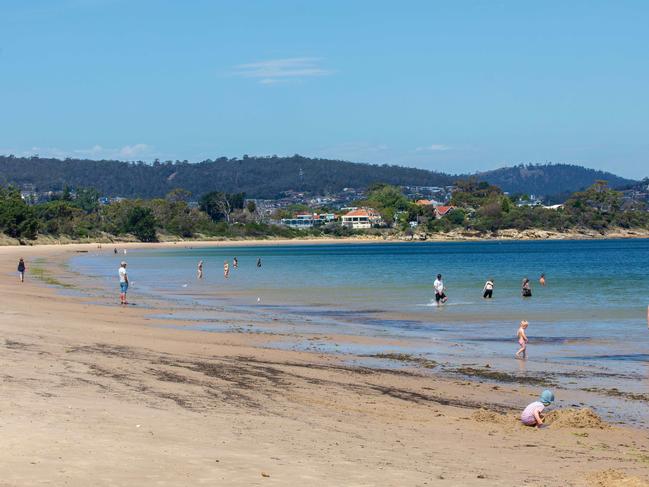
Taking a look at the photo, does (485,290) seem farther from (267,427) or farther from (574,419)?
(267,427)

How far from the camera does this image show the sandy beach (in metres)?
8.56

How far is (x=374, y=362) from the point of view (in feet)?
60.9

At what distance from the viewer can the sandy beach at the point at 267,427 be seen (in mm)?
8562

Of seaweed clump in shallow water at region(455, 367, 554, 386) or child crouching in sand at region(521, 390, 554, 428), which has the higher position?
child crouching in sand at region(521, 390, 554, 428)

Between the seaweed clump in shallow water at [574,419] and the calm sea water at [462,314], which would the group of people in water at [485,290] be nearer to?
the calm sea water at [462,314]

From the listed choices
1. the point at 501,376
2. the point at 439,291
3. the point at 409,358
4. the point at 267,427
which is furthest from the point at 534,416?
the point at 439,291

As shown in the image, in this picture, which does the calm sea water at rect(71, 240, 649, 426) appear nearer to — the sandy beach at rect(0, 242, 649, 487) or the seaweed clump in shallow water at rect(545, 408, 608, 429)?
the seaweed clump in shallow water at rect(545, 408, 608, 429)

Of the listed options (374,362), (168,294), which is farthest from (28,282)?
(374,362)

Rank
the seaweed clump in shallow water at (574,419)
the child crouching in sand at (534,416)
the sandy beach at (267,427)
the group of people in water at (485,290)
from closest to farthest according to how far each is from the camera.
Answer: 1. the sandy beach at (267,427)
2. the child crouching in sand at (534,416)
3. the seaweed clump in shallow water at (574,419)
4. the group of people in water at (485,290)

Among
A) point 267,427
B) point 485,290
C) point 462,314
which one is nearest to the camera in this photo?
point 267,427

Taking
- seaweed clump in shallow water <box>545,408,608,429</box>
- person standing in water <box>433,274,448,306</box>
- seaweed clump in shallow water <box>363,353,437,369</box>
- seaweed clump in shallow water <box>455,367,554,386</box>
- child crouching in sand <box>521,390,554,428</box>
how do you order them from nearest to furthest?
child crouching in sand <box>521,390,554,428</box> → seaweed clump in shallow water <box>545,408,608,429</box> → seaweed clump in shallow water <box>455,367,554,386</box> → seaweed clump in shallow water <box>363,353,437,369</box> → person standing in water <box>433,274,448,306</box>

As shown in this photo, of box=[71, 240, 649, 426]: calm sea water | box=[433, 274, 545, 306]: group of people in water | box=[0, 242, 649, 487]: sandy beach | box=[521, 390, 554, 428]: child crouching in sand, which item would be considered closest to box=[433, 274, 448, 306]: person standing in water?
box=[433, 274, 545, 306]: group of people in water

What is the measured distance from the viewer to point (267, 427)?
35.3 ft

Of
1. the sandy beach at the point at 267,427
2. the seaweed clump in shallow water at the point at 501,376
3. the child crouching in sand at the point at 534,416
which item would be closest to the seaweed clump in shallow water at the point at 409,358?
the seaweed clump in shallow water at the point at 501,376
